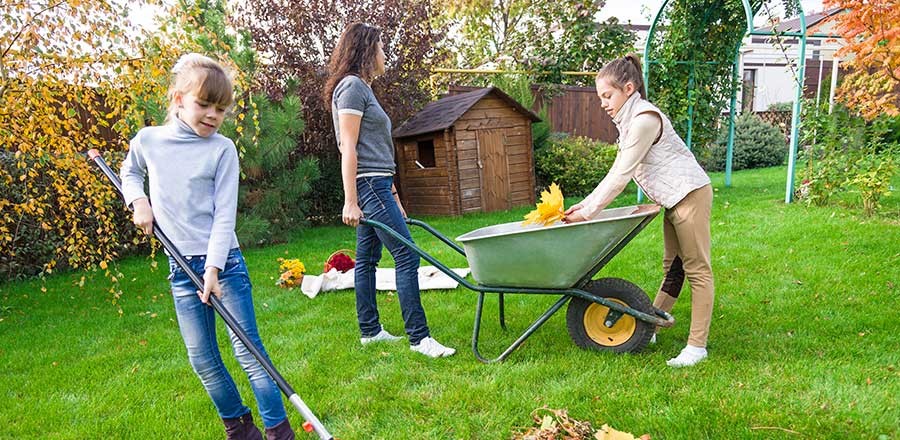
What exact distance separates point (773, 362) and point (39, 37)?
383 cm

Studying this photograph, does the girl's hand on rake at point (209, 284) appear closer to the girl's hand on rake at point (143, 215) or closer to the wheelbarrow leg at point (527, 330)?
the girl's hand on rake at point (143, 215)

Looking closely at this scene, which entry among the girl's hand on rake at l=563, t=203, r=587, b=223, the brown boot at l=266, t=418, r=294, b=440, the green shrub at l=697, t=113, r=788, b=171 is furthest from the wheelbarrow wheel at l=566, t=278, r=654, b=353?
the green shrub at l=697, t=113, r=788, b=171

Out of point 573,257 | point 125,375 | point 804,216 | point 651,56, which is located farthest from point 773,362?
point 651,56

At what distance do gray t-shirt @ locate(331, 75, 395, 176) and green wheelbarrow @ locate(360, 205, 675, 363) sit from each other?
279 millimetres

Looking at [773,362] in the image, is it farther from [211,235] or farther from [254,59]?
[254,59]

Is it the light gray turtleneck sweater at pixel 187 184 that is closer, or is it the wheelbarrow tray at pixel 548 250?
the light gray turtleneck sweater at pixel 187 184

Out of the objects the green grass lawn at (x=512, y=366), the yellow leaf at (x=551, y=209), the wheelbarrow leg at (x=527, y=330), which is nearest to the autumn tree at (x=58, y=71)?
the green grass lawn at (x=512, y=366)

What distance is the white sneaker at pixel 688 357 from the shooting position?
2.40 m

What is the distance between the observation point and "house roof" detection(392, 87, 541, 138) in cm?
734

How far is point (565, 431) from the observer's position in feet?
6.25

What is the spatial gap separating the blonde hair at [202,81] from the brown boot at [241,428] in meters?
1.05

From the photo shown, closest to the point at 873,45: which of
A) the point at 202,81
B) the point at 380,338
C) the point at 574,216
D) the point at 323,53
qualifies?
the point at 574,216

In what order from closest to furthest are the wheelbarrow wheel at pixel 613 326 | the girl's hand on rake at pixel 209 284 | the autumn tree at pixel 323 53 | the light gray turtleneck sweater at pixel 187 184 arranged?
the girl's hand on rake at pixel 209 284
the light gray turtleneck sweater at pixel 187 184
the wheelbarrow wheel at pixel 613 326
the autumn tree at pixel 323 53

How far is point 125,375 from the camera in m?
2.72
